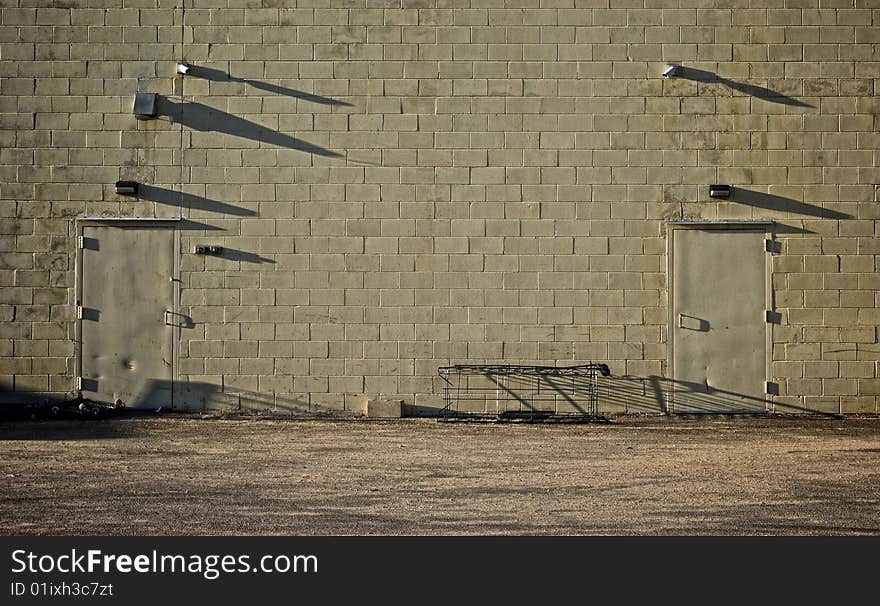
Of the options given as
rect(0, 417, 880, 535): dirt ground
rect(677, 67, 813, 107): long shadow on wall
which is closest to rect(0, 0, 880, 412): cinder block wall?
rect(677, 67, 813, 107): long shadow on wall

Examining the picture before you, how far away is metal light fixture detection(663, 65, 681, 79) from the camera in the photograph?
12344 millimetres

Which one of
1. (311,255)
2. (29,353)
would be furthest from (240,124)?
(29,353)

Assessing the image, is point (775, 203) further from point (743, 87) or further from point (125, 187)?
point (125, 187)

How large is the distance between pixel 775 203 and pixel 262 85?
20.5 feet

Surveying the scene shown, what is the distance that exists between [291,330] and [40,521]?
5.89m

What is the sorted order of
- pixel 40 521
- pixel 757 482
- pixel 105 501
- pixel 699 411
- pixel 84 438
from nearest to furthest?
pixel 40 521
pixel 105 501
pixel 757 482
pixel 84 438
pixel 699 411

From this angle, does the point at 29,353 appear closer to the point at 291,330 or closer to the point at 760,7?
the point at 291,330

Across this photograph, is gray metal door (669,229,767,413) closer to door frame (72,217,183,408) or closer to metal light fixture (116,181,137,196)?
door frame (72,217,183,408)

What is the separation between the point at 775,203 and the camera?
12.5 meters

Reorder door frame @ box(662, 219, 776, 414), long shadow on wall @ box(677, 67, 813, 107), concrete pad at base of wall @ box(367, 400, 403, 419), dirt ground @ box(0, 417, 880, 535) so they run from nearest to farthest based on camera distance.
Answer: dirt ground @ box(0, 417, 880, 535) < concrete pad at base of wall @ box(367, 400, 403, 419) < door frame @ box(662, 219, 776, 414) < long shadow on wall @ box(677, 67, 813, 107)

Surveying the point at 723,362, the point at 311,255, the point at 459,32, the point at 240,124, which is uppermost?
the point at 459,32

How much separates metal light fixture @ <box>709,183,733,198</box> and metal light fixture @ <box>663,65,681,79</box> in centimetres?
138

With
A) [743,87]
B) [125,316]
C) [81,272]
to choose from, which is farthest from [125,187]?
[743,87]

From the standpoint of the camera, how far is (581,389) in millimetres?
12430
